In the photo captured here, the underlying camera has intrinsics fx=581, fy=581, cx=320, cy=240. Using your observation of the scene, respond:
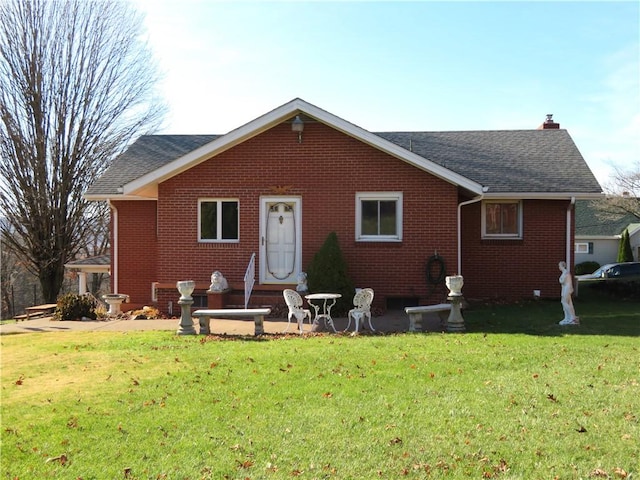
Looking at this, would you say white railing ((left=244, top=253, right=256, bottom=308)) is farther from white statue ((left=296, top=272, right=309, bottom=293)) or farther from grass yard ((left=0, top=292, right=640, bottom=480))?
grass yard ((left=0, top=292, right=640, bottom=480))

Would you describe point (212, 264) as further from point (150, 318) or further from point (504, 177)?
point (504, 177)

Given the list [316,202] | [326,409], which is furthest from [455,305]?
[326,409]

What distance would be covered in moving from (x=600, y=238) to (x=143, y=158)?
113ft

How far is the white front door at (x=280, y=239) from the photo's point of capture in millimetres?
14445

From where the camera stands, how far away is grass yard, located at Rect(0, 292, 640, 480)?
4.97m

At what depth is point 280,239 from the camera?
14.5 meters

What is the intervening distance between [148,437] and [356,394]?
93.0 inches

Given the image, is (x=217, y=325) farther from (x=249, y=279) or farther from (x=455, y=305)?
(x=455, y=305)

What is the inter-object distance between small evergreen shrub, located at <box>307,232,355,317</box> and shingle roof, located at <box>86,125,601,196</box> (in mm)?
4136

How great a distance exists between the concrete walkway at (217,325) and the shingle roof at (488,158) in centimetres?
454

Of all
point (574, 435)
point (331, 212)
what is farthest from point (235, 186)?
point (574, 435)

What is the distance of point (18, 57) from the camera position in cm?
2566

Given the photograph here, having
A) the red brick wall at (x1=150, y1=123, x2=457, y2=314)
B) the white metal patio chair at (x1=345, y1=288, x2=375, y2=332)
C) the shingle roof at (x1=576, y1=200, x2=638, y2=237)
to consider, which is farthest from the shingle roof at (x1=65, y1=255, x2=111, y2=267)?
the shingle roof at (x1=576, y1=200, x2=638, y2=237)

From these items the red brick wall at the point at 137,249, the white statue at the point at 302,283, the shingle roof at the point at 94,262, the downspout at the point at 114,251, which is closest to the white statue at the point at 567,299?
the white statue at the point at 302,283
